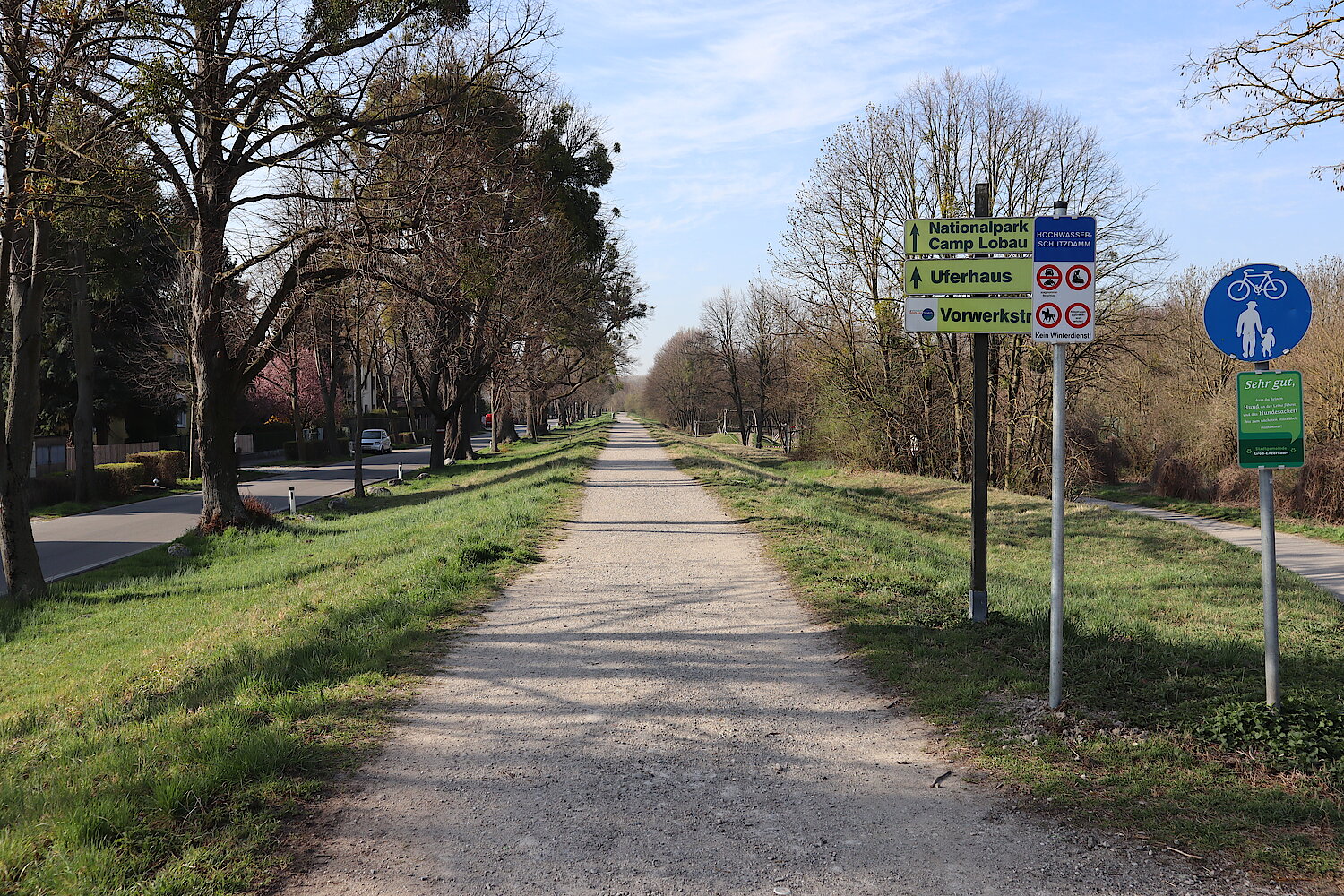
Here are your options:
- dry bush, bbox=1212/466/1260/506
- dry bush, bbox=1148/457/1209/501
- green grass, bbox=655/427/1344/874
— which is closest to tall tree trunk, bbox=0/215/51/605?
green grass, bbox=655/427/1344/874

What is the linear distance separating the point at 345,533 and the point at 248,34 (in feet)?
29.0

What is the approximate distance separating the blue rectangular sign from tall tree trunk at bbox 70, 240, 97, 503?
25.8 meters

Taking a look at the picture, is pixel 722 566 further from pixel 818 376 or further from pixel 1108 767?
pixel 818 376

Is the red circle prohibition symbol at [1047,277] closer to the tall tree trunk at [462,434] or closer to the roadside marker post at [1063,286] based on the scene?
the roadside marker post at [1063,286]

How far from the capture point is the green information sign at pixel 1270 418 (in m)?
4.67

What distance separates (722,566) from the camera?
414 inches

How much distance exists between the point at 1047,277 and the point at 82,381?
29.6m

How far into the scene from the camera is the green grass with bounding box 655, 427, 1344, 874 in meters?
3.96

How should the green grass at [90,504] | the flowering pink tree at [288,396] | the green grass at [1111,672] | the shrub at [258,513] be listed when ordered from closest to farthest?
the green grass at [1111,672]
the shrub at [258,513]
the green grass at [90,504]
the flowering pink tree at [288,396]

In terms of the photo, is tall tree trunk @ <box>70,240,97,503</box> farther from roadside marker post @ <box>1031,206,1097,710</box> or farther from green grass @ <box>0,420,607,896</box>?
roadside marker post @ <box>1031,206,1097,710</box>

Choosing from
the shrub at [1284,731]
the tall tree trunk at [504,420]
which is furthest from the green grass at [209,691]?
the tall tree trunk at [504,420]

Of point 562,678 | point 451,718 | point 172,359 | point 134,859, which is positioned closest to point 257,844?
point 134,859

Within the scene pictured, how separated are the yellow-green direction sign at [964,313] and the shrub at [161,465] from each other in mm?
29880

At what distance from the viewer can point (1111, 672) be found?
5672 millimetres
